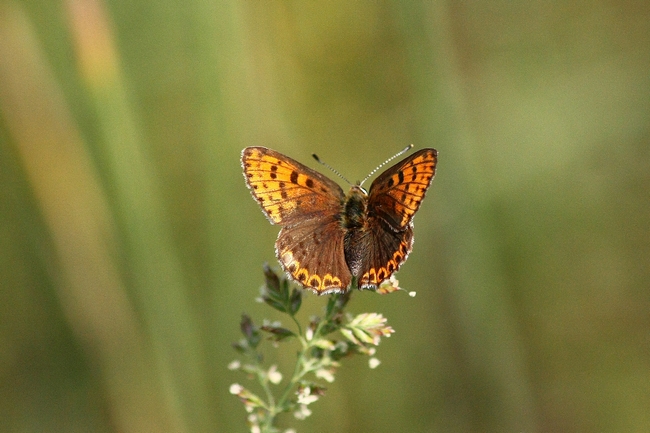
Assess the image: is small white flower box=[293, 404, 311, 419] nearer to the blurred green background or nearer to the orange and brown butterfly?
the orange and brown butterfly

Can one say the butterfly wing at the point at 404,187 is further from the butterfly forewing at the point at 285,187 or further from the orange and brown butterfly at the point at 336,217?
the butterfly forewing at the point at 285,187

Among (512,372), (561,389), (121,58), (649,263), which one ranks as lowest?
(561,389)

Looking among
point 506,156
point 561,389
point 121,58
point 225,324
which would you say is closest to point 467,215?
point 506,156

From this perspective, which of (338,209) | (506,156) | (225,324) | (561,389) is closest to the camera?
(338,209)

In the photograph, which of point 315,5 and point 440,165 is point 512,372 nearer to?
point 440,165

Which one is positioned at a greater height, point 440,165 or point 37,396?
point 440,165

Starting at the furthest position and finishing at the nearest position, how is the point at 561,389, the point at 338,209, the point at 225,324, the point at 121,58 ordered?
the point at 561,389
the point at 121,58
the point at 225,324
the point at 338,209

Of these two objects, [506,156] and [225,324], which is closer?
[225,324]

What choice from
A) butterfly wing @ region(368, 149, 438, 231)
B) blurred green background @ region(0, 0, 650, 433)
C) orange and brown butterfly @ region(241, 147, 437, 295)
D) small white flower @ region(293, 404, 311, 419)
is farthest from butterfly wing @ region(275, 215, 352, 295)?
blurred green background @ region(0, 0, 650, 433)
